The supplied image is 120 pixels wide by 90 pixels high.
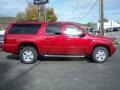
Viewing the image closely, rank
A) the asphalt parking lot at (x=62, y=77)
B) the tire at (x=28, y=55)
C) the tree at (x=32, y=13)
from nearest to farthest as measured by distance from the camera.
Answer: the asphalt parking lot at (x=62, y=77), the tire at (x=28, y=55), the tree at (x=32, y=13)

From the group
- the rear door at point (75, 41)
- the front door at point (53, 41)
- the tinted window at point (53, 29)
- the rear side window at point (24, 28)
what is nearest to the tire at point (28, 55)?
the front door at point (53, 41)

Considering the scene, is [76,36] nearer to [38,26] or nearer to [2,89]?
[38,26]

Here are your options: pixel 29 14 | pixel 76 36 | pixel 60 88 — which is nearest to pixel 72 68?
pixel 76 36

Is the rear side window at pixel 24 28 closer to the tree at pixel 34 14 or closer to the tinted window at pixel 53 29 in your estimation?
the tinted window at pixel 53 29

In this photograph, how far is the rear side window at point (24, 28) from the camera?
13.9 meters

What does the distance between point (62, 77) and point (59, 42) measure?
12.6 ft

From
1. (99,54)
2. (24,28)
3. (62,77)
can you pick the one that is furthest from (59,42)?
(62,77)

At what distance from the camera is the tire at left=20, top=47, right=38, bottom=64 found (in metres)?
13.7

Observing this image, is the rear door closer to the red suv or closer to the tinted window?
the red suv

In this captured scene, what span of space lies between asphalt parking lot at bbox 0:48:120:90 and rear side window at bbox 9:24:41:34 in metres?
2.02

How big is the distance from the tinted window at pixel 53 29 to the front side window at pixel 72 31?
335 mm

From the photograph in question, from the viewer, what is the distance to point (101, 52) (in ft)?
45.3

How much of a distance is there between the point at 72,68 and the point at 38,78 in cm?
255

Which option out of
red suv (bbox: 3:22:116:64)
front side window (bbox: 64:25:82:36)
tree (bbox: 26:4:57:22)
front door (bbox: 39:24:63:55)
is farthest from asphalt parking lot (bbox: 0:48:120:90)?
tree (bbox: 26:4:57:22)
